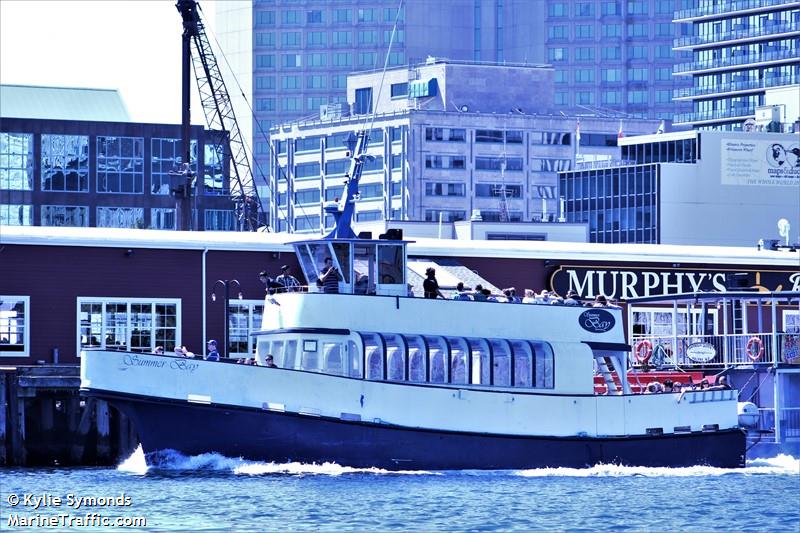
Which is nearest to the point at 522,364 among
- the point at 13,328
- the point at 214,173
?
the point at 13,328

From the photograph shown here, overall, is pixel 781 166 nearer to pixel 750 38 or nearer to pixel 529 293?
pixel 750 38

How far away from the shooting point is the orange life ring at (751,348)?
51.8 metres

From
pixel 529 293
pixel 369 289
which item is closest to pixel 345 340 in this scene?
pixel 369 289

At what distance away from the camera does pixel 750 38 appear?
566ft

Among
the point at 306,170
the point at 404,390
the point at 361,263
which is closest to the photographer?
the point at 404,390

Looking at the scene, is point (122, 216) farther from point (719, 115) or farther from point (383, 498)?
point (383, 498)

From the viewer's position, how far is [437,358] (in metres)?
46.1

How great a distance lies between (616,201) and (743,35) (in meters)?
34.7

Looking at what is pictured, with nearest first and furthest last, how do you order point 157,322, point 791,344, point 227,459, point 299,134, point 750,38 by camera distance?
point 227,459
point 791,344
point 157,322
point 750,38
point 299,134

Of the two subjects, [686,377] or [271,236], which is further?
[271,236]

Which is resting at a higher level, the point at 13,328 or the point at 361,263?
the point at 361,263

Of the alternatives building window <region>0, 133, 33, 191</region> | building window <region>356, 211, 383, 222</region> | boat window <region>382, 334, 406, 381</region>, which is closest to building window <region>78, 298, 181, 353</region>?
boat window <region>382, 334, 406, 381</region>

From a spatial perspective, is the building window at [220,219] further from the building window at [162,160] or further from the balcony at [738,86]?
the balcony at [738,86]

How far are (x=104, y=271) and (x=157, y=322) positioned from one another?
2.11m
